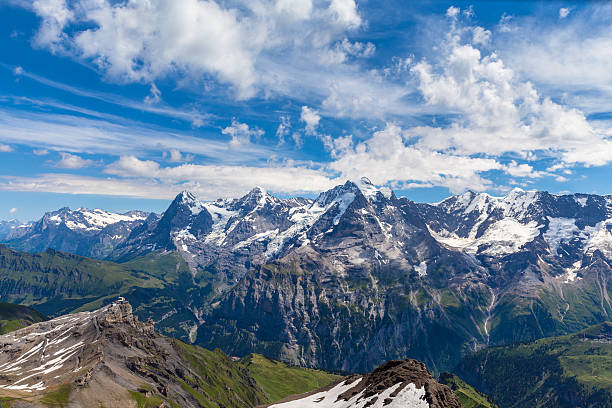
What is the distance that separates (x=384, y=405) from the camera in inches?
3354

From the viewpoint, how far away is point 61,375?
16400 centimetres

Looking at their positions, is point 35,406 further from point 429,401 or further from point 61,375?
point 429,401

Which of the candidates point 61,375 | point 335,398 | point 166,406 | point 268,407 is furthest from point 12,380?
point 335,398

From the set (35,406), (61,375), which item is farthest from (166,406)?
(35,406)

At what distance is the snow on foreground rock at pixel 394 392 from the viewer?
8388cm

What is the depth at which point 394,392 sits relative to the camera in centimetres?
8819

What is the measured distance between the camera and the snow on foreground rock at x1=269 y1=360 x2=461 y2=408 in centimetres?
8388

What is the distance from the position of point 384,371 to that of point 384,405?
17684 millimetres

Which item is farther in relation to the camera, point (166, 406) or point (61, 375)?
point (166, 406)

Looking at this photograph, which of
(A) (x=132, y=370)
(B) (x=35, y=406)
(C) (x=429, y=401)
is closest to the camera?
(C) (x=429, y=401)

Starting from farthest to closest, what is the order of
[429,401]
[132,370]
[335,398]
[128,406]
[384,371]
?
1. [132,370]
2. [128,406]
3. [335,398]
4. [384,371]
5. [429,401]

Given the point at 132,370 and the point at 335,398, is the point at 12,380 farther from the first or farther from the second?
the point at 335,398

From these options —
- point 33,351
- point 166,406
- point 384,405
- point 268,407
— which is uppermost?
point 384,405

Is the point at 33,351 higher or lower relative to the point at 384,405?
lower
